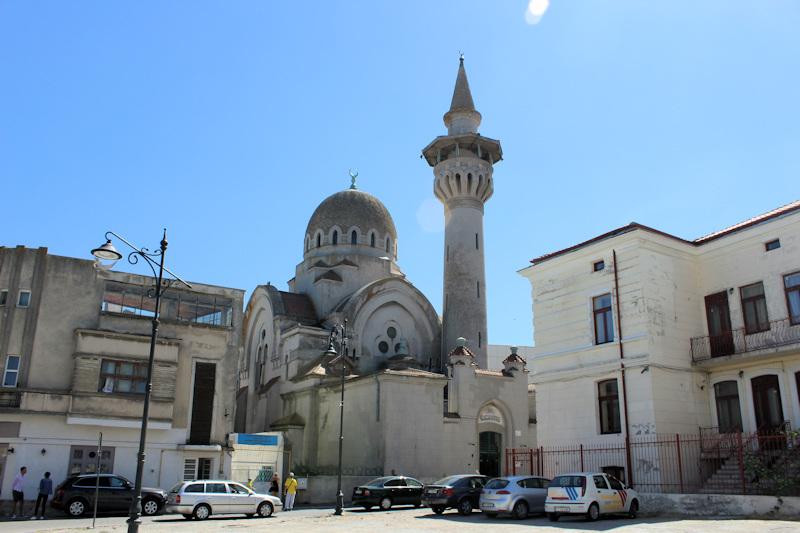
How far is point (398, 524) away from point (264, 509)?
17.3ft

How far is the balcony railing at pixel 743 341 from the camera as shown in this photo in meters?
19.2

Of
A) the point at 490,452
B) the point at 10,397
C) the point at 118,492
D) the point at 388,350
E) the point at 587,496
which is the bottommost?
the point at 118,492

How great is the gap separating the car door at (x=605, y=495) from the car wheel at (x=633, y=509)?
2.44 feet

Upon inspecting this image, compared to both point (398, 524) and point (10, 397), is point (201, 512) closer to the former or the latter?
point (398, 524)

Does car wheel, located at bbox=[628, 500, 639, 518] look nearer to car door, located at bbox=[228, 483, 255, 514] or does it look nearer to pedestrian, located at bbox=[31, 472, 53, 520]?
car door, located at bbox=[228, 483, 255, 514]

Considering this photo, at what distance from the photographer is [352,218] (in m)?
47.2

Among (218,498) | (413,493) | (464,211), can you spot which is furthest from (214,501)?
(464,211)

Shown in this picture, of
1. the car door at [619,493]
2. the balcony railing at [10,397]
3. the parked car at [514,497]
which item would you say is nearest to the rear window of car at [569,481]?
the car door at [619,493]

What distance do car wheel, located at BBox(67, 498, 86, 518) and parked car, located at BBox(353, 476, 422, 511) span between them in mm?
8329

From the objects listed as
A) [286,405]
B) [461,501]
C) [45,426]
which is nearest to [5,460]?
[45,426]

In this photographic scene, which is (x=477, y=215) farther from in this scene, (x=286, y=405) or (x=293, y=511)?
(x=293, y=511)

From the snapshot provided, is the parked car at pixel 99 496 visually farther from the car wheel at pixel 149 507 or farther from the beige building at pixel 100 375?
the beige building at pixel 100 375

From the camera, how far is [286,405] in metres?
38.9

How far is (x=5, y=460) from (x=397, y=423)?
1471 centimetres
